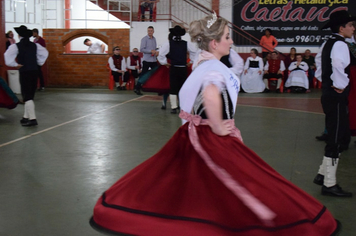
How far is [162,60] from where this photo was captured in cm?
961

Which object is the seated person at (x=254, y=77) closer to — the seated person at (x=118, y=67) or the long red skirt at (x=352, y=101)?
the seated person at (x=118, y=67)

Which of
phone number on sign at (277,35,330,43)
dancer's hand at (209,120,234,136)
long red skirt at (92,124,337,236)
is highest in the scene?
phone number on sign at (277,35,330,43)

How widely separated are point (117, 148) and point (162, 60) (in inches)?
149

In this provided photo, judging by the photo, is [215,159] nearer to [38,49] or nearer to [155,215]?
[155,215]

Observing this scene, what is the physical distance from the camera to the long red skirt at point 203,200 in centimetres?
242

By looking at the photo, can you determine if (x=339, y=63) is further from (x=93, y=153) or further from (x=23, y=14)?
(x=23, y=14)

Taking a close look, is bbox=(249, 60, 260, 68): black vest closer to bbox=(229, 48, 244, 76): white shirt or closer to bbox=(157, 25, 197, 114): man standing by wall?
bbox=(157, 25, 197, 114): man standing by wall

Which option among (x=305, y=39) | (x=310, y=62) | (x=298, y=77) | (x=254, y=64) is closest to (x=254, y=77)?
(x=254, y=64)

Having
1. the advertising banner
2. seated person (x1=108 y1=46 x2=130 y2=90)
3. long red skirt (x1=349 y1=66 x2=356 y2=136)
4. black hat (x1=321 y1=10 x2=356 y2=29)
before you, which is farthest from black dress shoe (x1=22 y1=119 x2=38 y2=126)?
the advertising banner

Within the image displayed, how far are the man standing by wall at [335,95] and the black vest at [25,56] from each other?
5.15 meters

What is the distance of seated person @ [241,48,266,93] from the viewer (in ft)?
50.4

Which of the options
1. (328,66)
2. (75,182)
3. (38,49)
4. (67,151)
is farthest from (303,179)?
(38,49)

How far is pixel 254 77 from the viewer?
15.4 m

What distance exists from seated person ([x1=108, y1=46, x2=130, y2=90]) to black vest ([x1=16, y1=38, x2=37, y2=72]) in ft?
25.7
